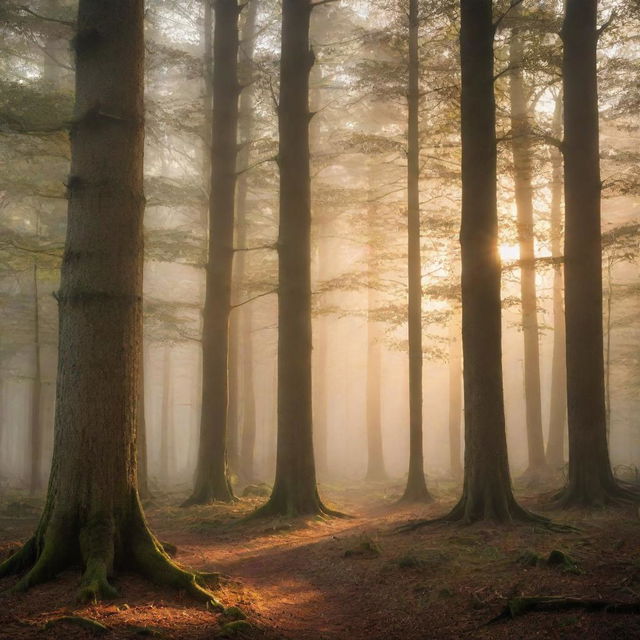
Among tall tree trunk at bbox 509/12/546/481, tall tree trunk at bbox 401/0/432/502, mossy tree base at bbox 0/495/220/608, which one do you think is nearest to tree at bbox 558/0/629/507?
tall tree trunk at bbox 401/0/432/502

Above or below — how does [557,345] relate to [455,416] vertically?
above

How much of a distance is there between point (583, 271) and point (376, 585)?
687 cm

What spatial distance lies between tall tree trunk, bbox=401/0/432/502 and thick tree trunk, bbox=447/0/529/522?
425 cm

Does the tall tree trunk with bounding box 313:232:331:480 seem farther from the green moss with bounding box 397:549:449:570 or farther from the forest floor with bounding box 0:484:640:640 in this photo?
the green moss with bounding box 397:549:449:570

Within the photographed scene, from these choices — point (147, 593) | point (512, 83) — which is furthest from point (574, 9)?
point (147, 593)

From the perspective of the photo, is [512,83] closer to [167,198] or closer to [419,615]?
[167,198]

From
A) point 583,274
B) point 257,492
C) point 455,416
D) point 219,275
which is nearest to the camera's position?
point 583,274

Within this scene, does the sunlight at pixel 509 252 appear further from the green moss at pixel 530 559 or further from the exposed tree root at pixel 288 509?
the green moss at pixel 530 559

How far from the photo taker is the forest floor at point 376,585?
4637 mm

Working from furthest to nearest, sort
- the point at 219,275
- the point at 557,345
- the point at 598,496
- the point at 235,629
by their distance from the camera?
the point at 557,345 → the point at 219,275 → the point at 598,496 → the point at 235,629

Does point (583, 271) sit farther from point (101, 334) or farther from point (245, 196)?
→ point (245, 196)

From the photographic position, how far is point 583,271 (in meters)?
10.6

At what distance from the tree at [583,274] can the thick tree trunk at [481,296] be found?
177cm

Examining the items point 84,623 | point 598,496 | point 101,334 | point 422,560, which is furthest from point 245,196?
point 84,623
